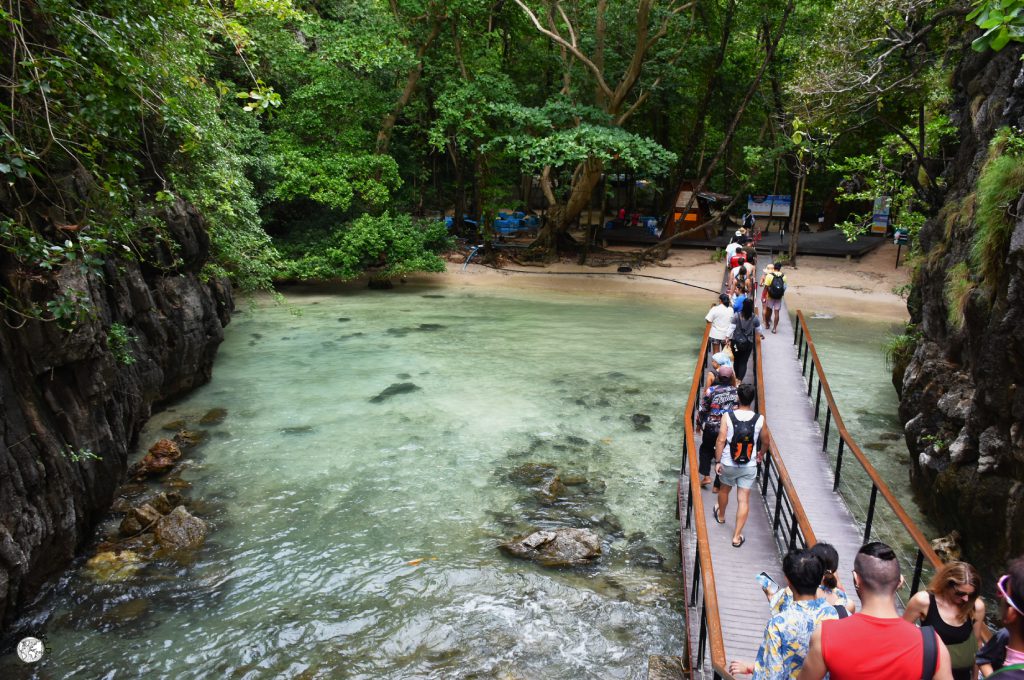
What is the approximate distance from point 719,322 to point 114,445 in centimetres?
883

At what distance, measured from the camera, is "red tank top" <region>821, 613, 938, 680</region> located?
307 cm

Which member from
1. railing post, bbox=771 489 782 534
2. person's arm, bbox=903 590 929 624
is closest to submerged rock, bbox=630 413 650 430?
railing post, bbox=771 489 782 534

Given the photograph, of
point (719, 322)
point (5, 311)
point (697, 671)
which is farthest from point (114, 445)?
point (719, 322)

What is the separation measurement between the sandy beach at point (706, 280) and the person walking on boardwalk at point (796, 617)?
20.0m

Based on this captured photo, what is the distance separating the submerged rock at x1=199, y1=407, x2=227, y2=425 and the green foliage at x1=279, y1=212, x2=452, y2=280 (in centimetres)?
1033

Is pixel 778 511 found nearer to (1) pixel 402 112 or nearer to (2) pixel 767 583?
(2) pixel 767 583

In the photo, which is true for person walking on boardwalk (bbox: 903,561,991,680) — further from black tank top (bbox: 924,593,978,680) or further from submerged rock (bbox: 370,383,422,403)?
submerged rock (bbox: 370,383,422,403)

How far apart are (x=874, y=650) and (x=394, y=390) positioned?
12418mm

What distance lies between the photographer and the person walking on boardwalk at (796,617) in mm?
3592

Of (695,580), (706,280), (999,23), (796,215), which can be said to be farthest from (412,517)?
(796,215)

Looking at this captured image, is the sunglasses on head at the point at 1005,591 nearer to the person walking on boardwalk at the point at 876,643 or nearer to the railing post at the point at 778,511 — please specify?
the person walking on boardwalk at the point at 876,643

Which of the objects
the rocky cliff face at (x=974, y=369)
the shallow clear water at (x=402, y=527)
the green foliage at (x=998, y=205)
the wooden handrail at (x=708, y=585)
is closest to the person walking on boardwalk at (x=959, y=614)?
the wooden handrail at (x=708, y=585)

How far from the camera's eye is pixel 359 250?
23938 millimetres

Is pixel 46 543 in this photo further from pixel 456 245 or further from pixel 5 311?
pixel 456 245
